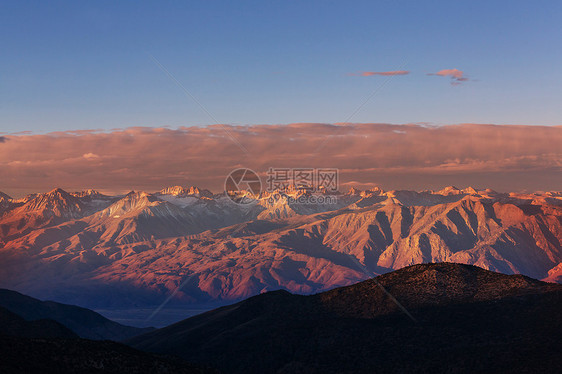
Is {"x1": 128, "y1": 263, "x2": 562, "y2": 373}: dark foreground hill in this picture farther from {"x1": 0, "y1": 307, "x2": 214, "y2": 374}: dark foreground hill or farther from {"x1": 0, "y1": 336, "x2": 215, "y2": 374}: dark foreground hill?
{"x1": 0, "y1": 336, "x2": 215, "y2": 374}: dark foreground hill

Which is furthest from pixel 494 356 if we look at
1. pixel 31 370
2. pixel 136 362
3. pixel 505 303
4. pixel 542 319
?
pixel 31 370

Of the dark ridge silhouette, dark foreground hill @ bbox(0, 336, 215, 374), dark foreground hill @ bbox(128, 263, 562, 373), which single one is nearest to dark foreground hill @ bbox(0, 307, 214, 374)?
dark foreground hill @ bbox(0, 336, 215, 374)

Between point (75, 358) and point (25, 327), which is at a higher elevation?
point (75, 358)

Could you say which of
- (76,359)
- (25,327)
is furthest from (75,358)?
(25,327)

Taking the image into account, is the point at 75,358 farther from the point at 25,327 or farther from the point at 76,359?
the point at 25,327

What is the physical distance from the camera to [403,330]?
151 metres

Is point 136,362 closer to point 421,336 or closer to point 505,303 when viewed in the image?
point 421,336

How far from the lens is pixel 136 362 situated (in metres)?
111

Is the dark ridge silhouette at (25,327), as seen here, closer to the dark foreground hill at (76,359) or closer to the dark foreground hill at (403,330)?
the dark foreground hill at (403,330)

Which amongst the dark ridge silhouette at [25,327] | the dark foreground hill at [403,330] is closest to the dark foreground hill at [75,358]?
the dark foreground hill at [403,330]

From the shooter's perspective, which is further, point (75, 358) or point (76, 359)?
point (75, 358)

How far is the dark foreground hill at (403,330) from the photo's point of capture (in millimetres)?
131013

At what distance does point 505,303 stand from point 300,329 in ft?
175

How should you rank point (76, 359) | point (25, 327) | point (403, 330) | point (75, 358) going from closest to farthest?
point (76, 359)
point (75, 358)
point (403, 330)
point (25, 327)
